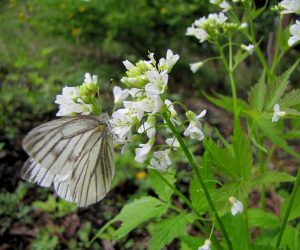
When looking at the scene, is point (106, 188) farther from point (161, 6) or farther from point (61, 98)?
point (161, 6)

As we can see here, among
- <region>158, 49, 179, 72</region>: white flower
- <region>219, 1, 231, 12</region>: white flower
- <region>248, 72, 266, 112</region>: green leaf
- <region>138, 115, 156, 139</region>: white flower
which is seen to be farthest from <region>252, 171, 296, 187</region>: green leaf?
<region>219, 1, 231, 12</region>: white flower

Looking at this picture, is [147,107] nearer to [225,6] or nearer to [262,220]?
[262,220]

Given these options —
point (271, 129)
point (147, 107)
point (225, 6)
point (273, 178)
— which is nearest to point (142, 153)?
point (147, 107)

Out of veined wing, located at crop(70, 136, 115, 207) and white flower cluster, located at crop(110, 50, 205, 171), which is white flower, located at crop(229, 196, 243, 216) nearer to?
white flower cluster, located at crop(110, 50, 205, 171)

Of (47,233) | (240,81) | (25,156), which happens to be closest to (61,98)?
(47,233)

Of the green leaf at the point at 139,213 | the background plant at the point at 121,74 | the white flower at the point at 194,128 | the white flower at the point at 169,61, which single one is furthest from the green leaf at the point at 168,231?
the white flower at the point at 169,61

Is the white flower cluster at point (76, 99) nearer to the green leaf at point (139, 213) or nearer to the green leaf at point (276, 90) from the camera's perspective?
the green leaf at point (139, 213)
